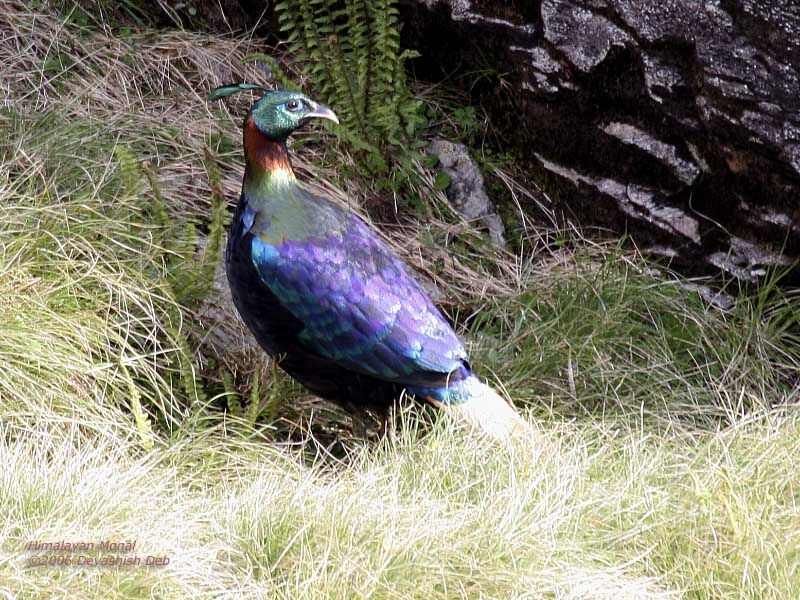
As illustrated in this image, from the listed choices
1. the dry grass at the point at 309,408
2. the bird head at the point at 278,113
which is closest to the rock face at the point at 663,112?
the dry grass at the point at 309,408

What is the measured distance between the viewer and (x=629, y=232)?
461cm

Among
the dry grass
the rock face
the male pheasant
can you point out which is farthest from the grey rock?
the male pheasant

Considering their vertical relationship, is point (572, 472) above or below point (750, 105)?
below

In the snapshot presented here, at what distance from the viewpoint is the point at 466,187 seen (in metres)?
5.06

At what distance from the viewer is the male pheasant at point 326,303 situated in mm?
3537

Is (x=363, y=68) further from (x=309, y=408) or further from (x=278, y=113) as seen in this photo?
(x=309, y=408)

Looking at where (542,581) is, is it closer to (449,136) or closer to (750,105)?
(750,105)

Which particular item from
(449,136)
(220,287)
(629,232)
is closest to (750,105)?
(629,232)

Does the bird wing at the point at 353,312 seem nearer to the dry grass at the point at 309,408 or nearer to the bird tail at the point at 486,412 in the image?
the bird tail at the point at 486,412

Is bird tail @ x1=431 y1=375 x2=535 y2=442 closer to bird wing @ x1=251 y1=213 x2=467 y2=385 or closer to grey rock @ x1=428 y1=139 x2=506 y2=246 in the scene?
bird wing @ x1=251 y1=213 x2=467 y2=385

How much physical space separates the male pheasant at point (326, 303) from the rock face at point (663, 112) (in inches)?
48.9

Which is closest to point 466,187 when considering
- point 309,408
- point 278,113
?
point 309,408

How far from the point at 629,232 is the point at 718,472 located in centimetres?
167

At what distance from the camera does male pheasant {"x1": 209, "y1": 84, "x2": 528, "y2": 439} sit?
354 cm
